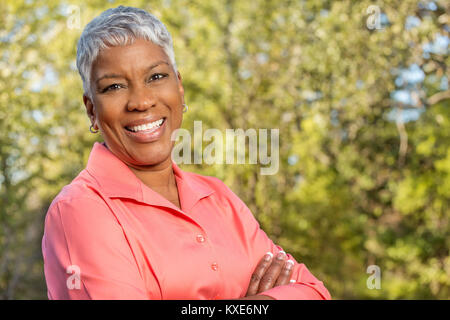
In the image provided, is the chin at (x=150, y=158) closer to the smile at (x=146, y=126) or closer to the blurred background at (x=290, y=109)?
the smile at (x=146, y=126)

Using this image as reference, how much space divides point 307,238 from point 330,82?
203cm

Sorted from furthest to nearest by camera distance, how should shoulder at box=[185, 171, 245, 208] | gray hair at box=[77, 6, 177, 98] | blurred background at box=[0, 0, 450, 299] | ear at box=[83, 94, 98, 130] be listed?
blurred background at box=[0, 0, 450, 299]
shoulder at box=[185, 171, 245, 208]
ear at box=[83, 94, 98, 130]
gray hair at box=[77, 6, 177, 98]

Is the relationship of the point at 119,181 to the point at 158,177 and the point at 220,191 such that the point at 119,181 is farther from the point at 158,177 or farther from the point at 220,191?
the point at 220,191

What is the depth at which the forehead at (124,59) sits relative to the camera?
133cm

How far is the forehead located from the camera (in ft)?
4.36

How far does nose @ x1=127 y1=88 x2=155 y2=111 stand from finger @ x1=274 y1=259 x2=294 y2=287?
60 centimetres

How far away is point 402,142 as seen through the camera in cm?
774

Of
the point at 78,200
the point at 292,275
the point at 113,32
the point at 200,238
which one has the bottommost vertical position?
the point at 292,275

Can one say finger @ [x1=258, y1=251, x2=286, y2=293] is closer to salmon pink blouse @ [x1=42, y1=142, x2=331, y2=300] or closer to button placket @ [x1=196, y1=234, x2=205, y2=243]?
salmon pink blouse @ [x1=42, y1=142, x2=331, y2=300]

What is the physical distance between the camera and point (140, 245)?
1.26 meters

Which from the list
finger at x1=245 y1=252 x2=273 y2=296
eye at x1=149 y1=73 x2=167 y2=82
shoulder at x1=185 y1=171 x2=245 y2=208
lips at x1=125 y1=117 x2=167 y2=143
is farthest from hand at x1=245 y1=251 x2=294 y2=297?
eye at x1=149 y1=73 x2=167 y2=82

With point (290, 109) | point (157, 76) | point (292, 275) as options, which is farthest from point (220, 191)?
point (290, 109)

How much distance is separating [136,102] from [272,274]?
0.60 meters

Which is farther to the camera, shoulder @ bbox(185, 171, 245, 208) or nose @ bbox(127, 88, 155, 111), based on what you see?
shoulder @ bbox(185, 171, 245, 208)
